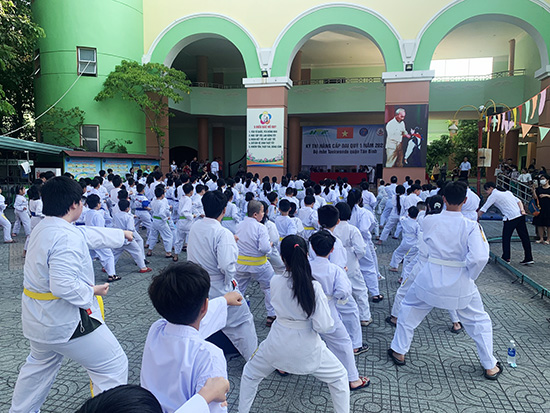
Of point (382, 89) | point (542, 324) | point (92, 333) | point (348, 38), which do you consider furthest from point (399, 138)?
point (92, 333)

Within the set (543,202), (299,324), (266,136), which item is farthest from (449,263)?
(266,136)

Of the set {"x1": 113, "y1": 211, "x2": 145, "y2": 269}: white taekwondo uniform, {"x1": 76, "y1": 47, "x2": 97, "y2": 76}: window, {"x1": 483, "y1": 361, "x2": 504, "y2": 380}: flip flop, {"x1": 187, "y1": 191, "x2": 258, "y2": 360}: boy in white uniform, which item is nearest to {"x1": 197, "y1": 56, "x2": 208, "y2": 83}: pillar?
{"x1": 76, "y1": 47, "x2": 97, "y2": 76}: window

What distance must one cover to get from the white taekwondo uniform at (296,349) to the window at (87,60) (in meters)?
17.6

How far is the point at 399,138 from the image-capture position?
16203mm

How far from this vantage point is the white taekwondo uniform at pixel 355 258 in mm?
4727

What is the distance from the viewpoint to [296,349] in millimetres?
2752

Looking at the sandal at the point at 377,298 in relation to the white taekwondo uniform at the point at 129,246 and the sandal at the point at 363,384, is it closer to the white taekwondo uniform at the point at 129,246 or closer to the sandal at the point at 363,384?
the sandal at the point at 363,384

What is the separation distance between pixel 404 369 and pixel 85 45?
18.3 meters

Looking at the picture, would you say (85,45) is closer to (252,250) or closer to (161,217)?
(161,217)

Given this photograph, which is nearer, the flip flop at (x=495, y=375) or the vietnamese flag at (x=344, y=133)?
the flip flop at (x=495, y=375)

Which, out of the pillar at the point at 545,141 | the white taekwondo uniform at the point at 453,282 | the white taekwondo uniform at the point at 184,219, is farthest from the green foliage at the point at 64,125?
the pillar at the point at 545,141

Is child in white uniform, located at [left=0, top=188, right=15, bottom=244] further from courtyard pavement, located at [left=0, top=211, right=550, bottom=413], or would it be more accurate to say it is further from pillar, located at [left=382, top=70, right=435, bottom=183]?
pillar, located at [left=382, top=70, right=435, bottom=183]

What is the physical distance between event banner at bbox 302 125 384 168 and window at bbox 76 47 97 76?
11834mm

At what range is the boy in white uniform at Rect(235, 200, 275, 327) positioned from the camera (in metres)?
4.79
